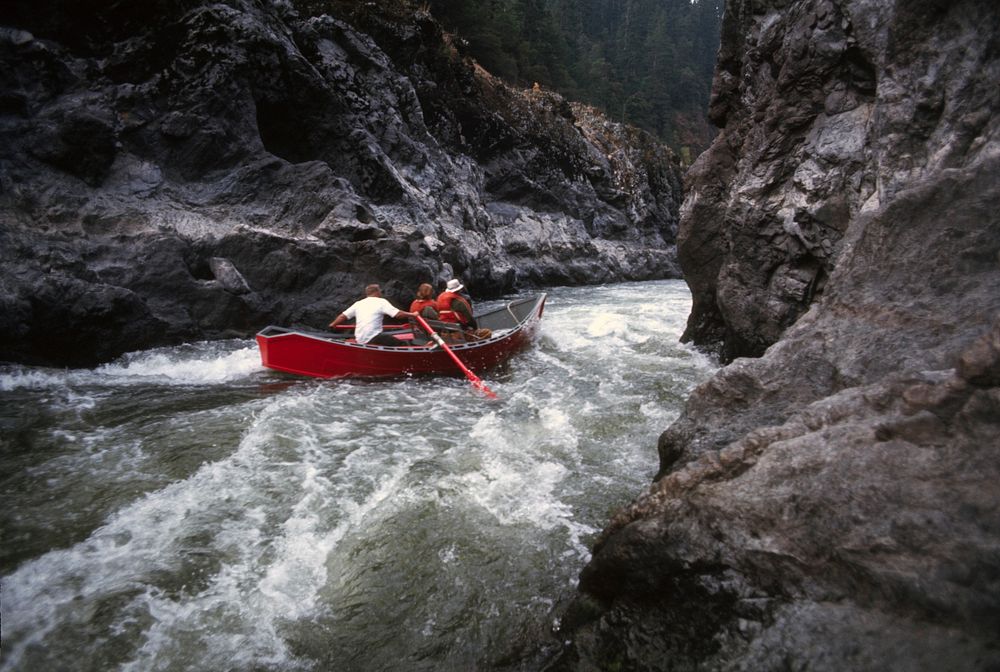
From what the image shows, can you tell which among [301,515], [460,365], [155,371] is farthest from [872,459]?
[155,371]

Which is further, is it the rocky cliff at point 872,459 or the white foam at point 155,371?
the white foam at point 155,371

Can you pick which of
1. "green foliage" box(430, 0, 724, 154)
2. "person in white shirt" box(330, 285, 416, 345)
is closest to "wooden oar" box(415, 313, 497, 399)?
"person in white shirt" box(330, 285, 416, 345)

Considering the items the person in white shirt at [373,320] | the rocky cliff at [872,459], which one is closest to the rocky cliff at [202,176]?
the person in white shirt at [373,320]

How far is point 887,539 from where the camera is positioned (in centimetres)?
167

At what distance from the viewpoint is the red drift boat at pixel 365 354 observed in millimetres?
7547

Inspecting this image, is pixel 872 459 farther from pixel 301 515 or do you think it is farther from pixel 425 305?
pixel 425 305

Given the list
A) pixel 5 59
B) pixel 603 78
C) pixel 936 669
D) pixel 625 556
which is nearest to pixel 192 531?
pixel 625 556

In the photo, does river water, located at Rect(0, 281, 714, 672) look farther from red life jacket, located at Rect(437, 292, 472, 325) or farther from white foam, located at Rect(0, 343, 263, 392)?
red life jacket, located at Rect(437, 292, 472, 325)

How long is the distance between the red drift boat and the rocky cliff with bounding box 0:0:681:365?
294 centimetres

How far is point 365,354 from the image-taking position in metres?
7.74

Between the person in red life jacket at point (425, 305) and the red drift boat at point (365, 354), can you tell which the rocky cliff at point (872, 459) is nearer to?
the red drift boat at point (365, 354)

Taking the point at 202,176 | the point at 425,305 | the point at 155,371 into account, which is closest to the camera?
the point at 155,371

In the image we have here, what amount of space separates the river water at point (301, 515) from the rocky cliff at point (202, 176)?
6.86ft

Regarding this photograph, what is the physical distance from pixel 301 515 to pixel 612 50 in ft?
209
